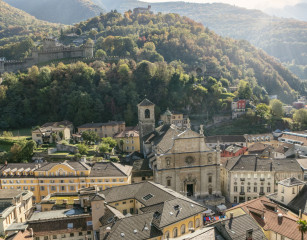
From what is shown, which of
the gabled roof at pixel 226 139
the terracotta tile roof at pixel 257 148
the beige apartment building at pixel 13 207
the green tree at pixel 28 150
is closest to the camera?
the beige apartment building at pixel 13 207

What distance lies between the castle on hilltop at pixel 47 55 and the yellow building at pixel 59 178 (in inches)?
2567

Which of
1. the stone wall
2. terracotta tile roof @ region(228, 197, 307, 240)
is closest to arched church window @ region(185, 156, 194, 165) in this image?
terracotta tile roof @ region(228, 197, 307, 240)

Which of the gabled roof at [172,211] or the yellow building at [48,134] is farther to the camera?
the yellow building at [48,134]

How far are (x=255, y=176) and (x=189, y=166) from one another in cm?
1045

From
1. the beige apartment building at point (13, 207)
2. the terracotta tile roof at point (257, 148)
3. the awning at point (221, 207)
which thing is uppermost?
the beige apartment building at point (13, 207)

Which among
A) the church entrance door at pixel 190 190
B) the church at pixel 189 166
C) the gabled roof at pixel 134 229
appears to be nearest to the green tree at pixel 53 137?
the church at pixel 189 166

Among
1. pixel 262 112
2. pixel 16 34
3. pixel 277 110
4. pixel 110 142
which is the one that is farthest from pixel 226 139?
pixel 16 34

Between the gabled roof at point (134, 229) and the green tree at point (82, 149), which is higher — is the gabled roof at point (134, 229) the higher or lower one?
the higher one

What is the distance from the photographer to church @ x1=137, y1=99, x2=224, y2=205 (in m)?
48.2

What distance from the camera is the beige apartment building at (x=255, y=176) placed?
49.0 m

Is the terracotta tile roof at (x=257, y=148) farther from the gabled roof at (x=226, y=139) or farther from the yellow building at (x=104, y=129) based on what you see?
the yellow building at (x=104, y=129)

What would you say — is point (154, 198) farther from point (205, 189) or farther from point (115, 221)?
point (205, 189)

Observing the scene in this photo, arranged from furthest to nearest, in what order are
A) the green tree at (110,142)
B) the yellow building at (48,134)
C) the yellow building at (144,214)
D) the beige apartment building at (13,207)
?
the yellow building at (48,134) < the green tree at (110,142) < the beige apartment building at (13,207) < the yellow building at (144,214)

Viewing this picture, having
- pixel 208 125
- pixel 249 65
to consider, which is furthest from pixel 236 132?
pixel 249 65
